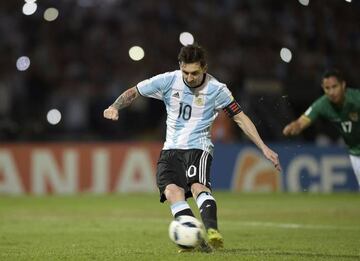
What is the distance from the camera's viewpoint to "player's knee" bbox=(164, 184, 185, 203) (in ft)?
27.5

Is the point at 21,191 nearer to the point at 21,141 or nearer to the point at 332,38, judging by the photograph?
the point at 21,141

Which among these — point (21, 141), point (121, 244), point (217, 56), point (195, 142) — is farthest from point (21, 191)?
point (195, 142)

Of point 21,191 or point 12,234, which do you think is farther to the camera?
point 21,191

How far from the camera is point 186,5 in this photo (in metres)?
22.7

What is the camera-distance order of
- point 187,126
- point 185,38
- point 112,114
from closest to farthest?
point 112,114 → point 187,126 → point 185,38

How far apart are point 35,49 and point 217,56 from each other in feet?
15.9

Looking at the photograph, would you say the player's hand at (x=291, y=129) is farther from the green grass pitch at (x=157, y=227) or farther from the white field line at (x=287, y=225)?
the white field line at (x=287, y=225)

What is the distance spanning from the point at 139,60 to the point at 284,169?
4838mm

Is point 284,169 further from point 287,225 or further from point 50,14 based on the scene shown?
point 287,225

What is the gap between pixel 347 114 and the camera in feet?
36.9

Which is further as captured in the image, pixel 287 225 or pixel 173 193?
pixel 287 225

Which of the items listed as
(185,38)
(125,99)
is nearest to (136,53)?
(185,38)

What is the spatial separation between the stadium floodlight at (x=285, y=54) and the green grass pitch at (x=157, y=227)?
3454mm

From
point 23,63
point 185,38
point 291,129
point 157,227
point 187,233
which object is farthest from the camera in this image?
point 185,38
